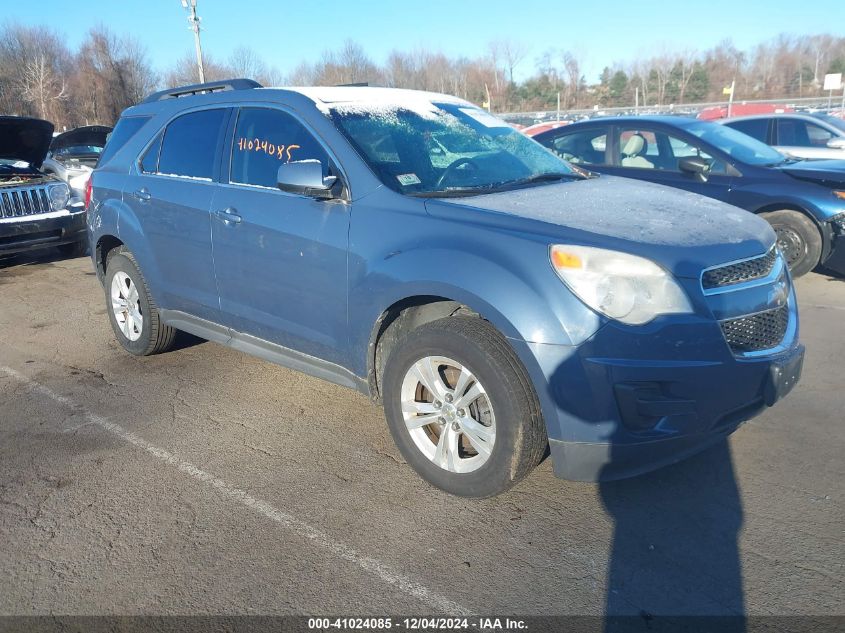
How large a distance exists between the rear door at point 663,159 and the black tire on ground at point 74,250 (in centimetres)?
701

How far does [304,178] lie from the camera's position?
341cm

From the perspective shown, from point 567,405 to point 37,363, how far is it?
4282 millimetres

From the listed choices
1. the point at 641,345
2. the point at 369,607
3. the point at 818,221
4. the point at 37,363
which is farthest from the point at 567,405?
the point at 818,221

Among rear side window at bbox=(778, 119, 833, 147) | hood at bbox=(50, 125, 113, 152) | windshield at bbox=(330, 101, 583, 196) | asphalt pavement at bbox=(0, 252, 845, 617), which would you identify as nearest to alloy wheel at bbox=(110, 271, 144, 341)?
asphalt pavement at bbox=(0, 252, 845, 617)

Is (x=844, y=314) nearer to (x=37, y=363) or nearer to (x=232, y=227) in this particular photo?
(x=232, y=227)

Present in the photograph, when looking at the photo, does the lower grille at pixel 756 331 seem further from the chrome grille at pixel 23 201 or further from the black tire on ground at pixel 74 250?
the black tire on ground at pixel 74 250

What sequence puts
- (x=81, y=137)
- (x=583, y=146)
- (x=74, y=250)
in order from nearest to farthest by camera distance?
(x=583, y=146), (x=74, y=250), (x=81, y=137)

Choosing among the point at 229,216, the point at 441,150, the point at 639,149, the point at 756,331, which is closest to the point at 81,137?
the point at 639,149

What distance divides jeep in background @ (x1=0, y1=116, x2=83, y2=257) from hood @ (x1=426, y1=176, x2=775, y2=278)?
22.7ft

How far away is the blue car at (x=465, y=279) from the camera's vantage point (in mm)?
2785

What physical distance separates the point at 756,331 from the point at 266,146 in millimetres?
2750

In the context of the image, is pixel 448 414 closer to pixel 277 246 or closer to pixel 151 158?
pixel 277 246

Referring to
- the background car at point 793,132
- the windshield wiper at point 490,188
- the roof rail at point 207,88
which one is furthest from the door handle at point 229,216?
the background car at point 793,132

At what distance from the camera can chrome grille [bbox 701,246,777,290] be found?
2.89m
